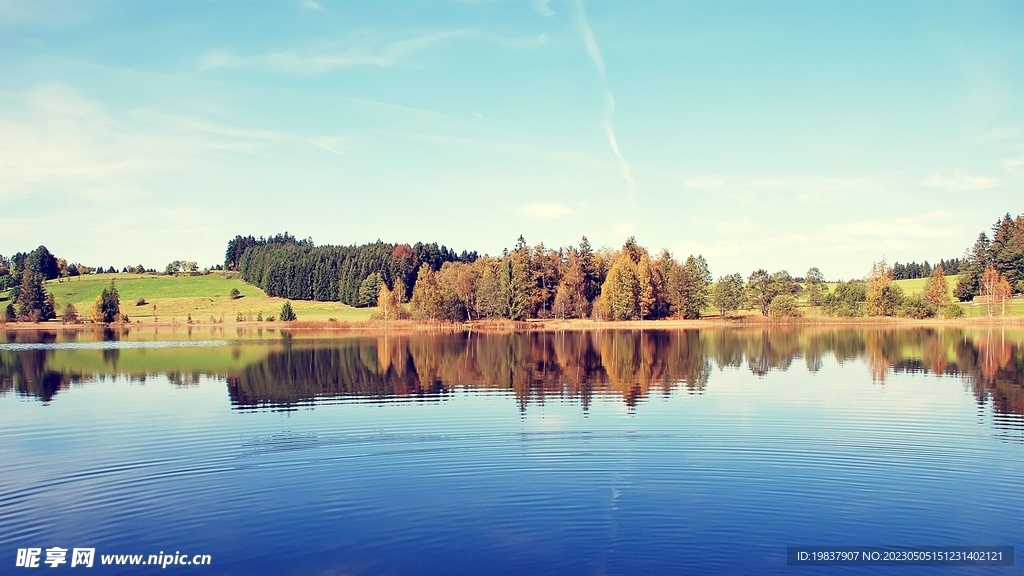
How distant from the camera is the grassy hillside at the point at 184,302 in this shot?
16338 cm

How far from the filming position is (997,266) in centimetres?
13238

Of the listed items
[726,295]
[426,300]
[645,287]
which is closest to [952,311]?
[726,295]

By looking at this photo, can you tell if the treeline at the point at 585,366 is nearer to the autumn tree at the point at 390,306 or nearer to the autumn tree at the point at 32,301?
the autumn tree at the point at 390,306

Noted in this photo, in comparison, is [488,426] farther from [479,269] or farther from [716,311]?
[716,311]

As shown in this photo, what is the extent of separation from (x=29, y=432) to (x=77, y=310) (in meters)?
155

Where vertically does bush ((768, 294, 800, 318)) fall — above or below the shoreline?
above

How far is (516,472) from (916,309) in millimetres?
124168

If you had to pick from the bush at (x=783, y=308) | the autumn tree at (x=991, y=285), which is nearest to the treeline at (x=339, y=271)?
the bush at (x=783, y=308)

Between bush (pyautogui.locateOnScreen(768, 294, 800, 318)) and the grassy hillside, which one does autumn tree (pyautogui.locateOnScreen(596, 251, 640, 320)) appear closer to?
bush (pyautogui.locateOnScreen(768, 294, 800, 318))

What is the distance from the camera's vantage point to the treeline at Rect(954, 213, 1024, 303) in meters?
125

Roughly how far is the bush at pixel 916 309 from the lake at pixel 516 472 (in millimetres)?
89867

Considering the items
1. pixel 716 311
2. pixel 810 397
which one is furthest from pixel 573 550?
pixel 716 311

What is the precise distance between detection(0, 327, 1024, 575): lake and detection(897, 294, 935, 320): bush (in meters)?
89.9

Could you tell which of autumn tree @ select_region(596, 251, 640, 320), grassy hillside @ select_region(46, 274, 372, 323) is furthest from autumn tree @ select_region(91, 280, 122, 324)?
autumn tree @ select_region(596, 251, 640, 320)
